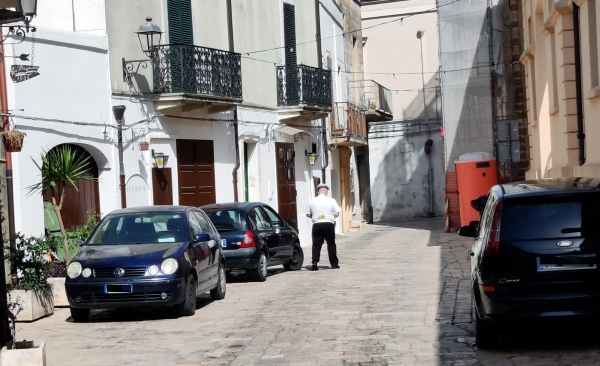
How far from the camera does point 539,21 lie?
2189 cm

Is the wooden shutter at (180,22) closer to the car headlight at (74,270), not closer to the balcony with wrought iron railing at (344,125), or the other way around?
the car headlight at (74,270)

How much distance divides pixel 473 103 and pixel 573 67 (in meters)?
13.3

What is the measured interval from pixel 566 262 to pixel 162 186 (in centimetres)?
1519

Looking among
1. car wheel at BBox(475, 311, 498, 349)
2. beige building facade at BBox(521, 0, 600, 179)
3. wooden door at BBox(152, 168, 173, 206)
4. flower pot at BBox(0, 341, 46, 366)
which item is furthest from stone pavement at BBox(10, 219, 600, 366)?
wooden door at BBox(152, 168, 173, 206)

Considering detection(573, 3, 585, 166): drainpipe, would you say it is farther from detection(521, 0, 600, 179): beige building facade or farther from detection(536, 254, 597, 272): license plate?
detection(536, 254, 597, 272): license plate

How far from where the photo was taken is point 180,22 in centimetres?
2345

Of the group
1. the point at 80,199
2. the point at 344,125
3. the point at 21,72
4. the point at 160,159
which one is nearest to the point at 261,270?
the point at 80,199

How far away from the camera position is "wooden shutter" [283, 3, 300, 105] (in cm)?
3017

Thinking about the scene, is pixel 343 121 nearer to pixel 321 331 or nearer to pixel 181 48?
pixel 181 48

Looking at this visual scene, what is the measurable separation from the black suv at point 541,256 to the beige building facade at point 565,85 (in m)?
5.87

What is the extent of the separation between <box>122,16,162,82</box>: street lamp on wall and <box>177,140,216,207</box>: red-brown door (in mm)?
2549

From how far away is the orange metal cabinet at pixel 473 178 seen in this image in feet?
92.9

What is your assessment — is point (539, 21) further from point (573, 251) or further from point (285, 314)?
point (573, 251)

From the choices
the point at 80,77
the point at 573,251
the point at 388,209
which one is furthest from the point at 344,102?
the point at 573,251
